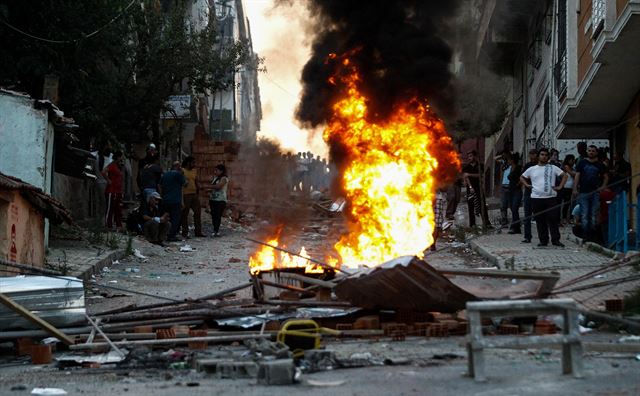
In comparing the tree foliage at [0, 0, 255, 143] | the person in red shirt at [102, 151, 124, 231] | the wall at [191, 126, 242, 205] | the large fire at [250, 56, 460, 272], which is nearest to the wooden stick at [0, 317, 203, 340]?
the large fire at [250, 56, 460, 272]

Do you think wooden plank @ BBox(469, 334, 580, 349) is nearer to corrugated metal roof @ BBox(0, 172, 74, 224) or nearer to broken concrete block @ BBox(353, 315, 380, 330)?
broken concrete block @ BBox(353, 315, 380, 330)

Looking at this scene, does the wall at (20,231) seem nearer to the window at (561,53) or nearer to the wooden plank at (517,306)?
the wooden plank at (517,306)

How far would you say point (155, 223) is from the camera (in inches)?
822

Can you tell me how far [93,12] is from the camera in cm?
1977

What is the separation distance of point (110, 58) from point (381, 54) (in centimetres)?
931

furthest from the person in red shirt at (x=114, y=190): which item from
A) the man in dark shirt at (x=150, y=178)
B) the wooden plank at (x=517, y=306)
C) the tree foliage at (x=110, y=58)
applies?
the wooden plank at (x=517, y=306)

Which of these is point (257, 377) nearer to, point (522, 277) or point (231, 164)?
point (522, 277)

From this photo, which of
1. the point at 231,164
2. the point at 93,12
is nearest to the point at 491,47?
the point at 231,164

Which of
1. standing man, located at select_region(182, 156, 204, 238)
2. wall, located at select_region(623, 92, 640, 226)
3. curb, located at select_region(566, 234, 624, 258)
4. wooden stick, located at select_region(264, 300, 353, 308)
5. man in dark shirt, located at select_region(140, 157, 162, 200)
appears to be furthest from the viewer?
standing man, located at select_region(182, 156, 204, 238)

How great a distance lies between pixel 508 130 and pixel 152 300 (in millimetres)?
27209

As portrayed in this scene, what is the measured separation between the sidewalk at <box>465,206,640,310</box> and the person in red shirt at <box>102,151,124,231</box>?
735 centimetres

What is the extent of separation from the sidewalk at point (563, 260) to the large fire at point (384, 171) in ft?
5.03

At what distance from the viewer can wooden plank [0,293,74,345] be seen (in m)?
8.53

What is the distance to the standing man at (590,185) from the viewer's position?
56.0ft
